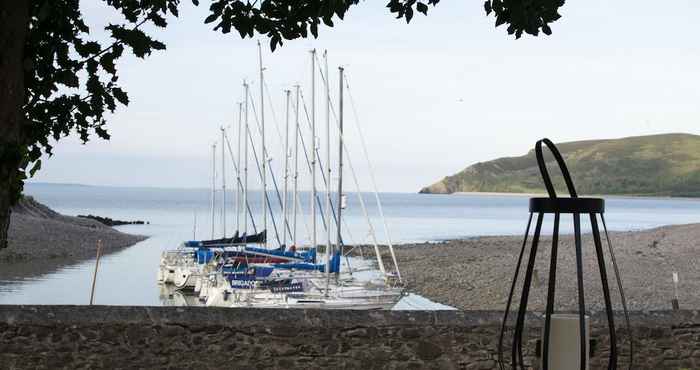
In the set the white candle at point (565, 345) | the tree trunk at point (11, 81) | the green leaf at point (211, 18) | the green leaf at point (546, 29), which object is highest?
the green leaf at point (211, 18)

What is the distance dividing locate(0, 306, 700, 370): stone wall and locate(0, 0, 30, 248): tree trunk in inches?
79.8

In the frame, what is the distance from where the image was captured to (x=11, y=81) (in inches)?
240

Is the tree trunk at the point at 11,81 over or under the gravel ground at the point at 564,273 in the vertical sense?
over

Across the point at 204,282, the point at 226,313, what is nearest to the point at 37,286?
the point at 204,282

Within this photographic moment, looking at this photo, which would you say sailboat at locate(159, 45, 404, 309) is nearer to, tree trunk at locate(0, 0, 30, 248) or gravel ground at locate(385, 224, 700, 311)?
gravel ground at locate(385, 224, 700, 311)

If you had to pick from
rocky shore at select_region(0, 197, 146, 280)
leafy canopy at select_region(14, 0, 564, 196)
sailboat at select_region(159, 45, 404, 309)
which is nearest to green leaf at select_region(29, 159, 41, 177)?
leafy canopy at select_region(14, 0, 564, 196)

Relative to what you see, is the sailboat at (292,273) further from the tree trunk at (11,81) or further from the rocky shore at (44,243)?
the tree trunk at (11,81)

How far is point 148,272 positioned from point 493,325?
44222 millimetres

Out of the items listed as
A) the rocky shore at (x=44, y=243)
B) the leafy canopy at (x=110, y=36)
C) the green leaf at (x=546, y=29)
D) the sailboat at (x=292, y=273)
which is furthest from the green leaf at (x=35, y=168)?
the rocky shore at (x=44, y=243)

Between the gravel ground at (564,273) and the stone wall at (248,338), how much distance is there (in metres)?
22.3

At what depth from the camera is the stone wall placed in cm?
801

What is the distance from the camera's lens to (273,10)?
6645 mm

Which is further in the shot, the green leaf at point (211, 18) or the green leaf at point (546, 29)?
the green leaf at point (211, 18)

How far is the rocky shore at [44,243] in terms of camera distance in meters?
49.2
